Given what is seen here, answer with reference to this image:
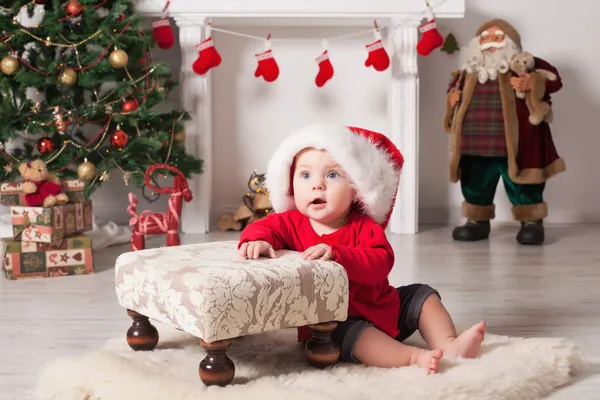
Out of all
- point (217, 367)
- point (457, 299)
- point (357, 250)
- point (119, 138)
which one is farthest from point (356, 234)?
point (119, 138)

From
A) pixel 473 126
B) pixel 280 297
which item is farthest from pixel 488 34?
pixel 280 297

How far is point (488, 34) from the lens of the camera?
13.7 feet

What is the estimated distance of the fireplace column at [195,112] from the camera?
450 cm

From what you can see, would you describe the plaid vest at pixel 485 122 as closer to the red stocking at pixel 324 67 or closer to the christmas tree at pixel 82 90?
the red stocking at pixel 324 67

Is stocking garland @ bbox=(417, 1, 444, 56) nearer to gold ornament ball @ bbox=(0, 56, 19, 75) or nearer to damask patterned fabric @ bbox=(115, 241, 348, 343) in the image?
gold ornament ball @ bbox=(0, 56, 19, 75)

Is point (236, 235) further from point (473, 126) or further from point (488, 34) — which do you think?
point (488, 34)

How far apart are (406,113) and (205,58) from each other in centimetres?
115

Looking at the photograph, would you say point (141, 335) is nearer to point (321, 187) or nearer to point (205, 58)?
point (321, 187)

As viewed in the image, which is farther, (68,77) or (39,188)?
(68,77)

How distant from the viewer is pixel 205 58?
4.36 meters

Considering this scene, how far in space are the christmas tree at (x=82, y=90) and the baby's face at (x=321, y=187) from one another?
2023mm

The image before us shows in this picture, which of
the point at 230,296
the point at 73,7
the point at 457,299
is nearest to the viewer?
the point at 230,296

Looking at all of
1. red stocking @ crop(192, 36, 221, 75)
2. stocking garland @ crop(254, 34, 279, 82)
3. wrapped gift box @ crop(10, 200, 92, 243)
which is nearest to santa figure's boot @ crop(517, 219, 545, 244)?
stocking garland @ crop(254, 34, 279, 82)

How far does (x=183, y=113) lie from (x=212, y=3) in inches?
25.4
